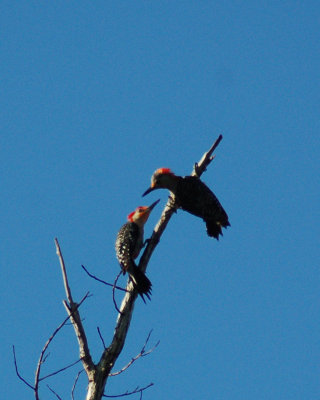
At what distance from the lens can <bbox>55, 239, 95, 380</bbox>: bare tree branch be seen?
17.7 feet

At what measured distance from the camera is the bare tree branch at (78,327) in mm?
5410

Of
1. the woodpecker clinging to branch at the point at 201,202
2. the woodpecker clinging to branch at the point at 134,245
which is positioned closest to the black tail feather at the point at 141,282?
the woodpecker clinging to branch at the point at 134,245

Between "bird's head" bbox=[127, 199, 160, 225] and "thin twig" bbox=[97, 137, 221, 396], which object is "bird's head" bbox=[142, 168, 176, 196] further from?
"thin twig" bbox=[97, 137, 221, 396]

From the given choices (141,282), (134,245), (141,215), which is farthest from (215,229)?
(141,282)

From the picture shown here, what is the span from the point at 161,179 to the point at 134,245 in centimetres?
178

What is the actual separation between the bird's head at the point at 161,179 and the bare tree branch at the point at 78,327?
12.7ft

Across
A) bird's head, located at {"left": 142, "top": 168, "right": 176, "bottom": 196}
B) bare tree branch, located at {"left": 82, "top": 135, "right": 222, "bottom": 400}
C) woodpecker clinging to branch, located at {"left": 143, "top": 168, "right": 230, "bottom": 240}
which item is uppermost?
bird's head, located at {"left": 142, "top": 168, "right": 176, "bottom": 196}

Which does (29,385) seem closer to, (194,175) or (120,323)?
(120,323)

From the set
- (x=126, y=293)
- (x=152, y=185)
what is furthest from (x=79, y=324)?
(x=152, y=185)

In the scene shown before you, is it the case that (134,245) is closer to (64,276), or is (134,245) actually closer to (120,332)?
(120,332)

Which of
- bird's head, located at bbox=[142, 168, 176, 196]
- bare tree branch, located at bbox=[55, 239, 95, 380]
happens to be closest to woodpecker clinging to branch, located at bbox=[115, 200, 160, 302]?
bird's head, located at bbox=[142, 168, 176, 196]

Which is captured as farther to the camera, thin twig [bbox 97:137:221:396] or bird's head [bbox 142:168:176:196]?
bird's head [bbox 142:168:176:196]

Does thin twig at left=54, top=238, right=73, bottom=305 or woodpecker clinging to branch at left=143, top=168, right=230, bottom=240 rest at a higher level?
woodpecker clinging to branch at left=143, top=168, right=230, bottom=240

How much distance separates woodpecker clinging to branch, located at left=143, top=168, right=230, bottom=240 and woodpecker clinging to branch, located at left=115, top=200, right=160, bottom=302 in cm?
35
